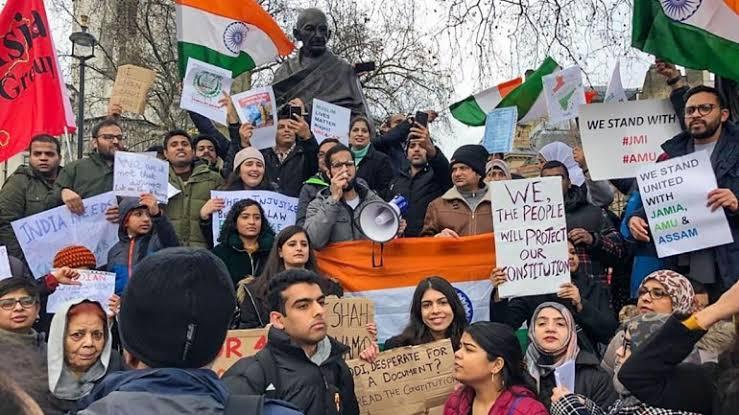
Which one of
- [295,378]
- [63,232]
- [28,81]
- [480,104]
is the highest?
[480,104]

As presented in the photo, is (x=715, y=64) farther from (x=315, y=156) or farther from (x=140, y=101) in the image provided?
(x=140, y=101)

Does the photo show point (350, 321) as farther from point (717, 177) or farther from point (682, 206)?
point (717, 177)

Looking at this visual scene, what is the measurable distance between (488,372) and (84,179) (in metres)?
3.93

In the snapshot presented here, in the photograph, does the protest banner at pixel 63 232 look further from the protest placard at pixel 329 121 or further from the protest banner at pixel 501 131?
the protest banner at pixel 501 131

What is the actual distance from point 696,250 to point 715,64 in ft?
4.92

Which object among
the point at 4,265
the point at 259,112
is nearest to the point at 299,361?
the point at 4,265

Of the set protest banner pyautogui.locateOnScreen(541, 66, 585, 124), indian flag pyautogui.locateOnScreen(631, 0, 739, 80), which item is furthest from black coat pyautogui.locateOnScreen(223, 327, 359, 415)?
protest banner pyautogui.locateOnScreen(541, 66, 585, 124)

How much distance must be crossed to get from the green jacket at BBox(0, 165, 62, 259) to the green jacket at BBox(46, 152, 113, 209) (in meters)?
0.10

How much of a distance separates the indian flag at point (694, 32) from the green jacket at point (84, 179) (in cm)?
423

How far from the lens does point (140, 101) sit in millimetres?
7668

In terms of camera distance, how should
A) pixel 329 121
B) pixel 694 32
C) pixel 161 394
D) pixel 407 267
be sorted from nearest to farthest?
pixel 161 394 < pixel 407 267 < pixel 694 32 < pixel 329 121

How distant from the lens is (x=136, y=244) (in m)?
5.68

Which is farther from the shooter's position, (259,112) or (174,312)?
(259,112)

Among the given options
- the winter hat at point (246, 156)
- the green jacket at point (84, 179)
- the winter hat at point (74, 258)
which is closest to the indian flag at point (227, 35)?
the green jacket at point (84, 179)
